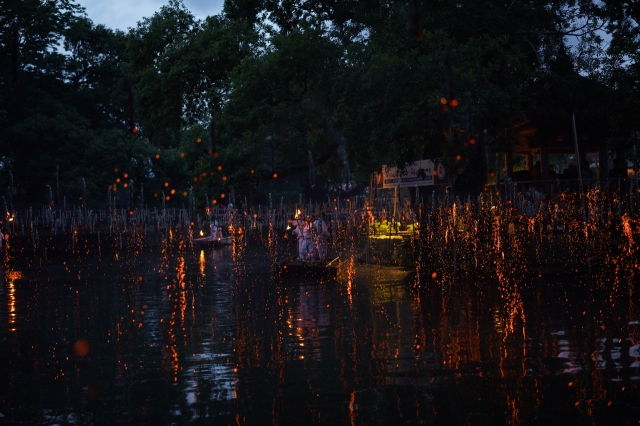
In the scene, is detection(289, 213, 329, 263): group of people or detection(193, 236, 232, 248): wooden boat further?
detection(193, 236, 232, 248): wooden boat

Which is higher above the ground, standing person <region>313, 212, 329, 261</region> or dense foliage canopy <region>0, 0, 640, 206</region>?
dense foliage canopy <region>0, 0, 640, 206</region>

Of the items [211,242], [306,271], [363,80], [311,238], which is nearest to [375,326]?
[306,271]

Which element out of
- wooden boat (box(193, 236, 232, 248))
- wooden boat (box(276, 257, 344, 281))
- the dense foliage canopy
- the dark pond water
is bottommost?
the dark pond water

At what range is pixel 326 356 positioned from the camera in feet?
34.1

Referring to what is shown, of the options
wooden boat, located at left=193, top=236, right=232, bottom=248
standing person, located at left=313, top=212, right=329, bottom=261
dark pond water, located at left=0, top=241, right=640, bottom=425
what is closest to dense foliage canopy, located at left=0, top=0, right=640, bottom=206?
standing person, located at left=313, top=212, right=329, bottom=261

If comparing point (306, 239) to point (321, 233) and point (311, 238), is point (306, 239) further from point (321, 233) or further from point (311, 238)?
point (321, 233)

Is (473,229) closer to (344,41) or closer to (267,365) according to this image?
(344,41)

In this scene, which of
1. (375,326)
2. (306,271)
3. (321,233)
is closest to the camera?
(375,326)

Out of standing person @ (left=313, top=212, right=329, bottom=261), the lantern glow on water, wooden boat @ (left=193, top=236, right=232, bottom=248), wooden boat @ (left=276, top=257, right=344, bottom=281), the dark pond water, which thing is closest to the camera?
the dark pond water

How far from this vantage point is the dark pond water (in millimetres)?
7727

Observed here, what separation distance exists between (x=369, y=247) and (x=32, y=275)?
34.3 ft

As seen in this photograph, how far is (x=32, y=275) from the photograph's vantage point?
2516 cm

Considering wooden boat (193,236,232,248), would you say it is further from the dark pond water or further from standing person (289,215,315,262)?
the dark pond water

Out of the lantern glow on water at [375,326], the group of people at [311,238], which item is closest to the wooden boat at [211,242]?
the lantern glow on water at [375,326]
